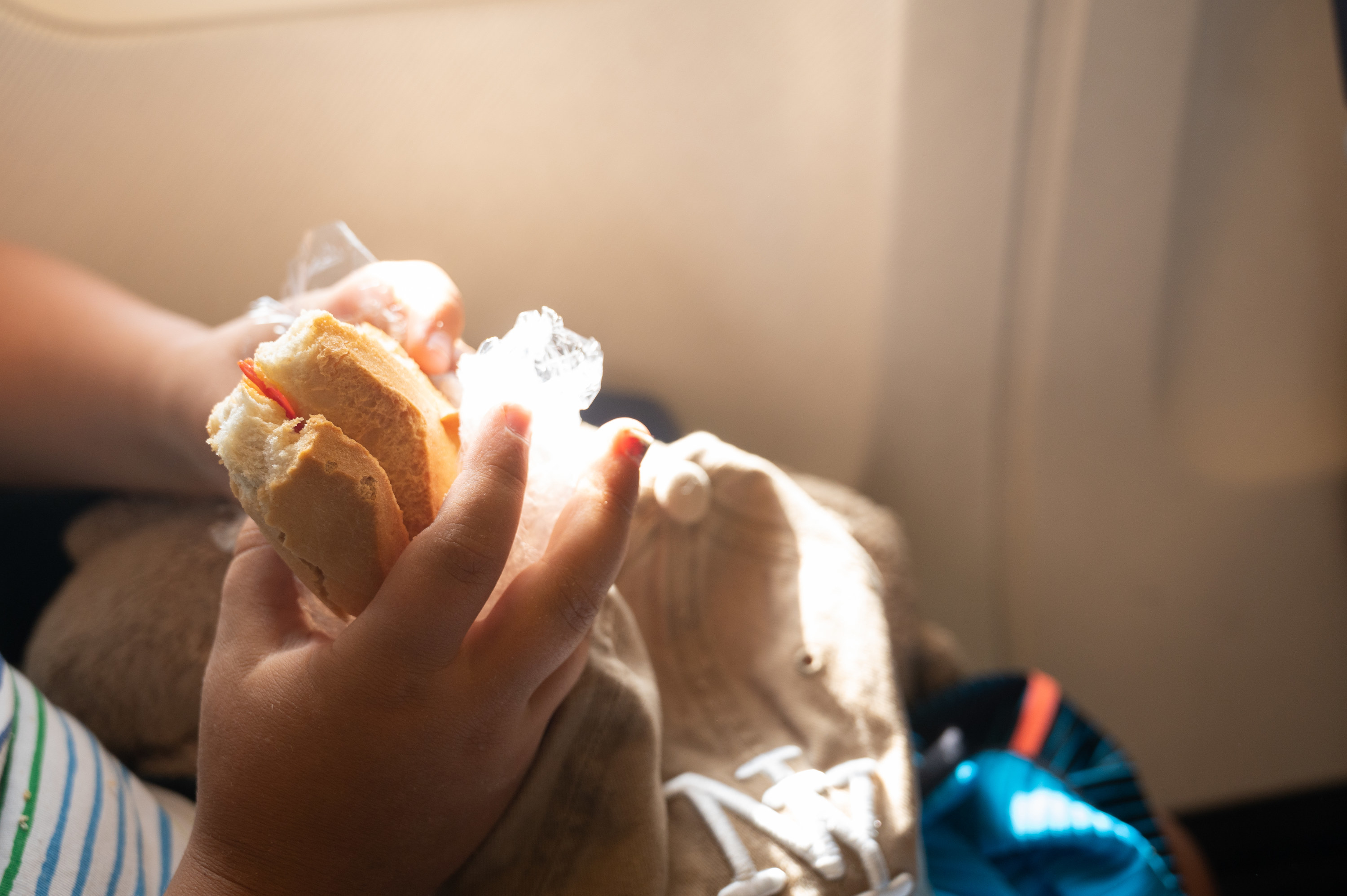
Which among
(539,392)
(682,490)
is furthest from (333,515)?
(682,490)

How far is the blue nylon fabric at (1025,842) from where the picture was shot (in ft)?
1.88

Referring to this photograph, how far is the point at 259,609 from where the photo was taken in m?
0.40

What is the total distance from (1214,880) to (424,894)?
93cm

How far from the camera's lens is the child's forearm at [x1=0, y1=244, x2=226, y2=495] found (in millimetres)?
573

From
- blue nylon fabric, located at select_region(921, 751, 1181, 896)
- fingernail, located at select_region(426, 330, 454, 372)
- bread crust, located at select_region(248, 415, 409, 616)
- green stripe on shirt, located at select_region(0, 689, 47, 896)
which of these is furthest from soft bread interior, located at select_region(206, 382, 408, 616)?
blue nylon fabric, located at select_region(921, 751, 1181, 896)

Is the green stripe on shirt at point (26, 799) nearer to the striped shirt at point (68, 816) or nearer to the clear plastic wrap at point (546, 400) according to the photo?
the striped shirt at point (68, 816)

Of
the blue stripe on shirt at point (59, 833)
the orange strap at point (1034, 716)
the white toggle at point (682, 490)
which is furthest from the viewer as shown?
the orange strap at point (1034, 716)

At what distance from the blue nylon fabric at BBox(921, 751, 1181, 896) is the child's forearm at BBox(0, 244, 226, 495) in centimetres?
57

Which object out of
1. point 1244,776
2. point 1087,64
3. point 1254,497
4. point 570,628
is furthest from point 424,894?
point 1244,776

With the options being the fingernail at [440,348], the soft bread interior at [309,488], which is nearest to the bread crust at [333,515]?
the soft bread interior at [309,488]

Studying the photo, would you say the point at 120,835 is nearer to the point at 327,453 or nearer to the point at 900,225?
the point at 327,453

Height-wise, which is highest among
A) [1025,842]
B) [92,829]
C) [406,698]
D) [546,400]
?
[546,400]

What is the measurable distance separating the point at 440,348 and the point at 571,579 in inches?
6.0

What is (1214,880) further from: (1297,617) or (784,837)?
(784,837)
